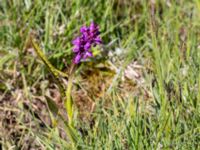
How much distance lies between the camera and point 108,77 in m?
2.46

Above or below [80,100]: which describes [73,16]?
above

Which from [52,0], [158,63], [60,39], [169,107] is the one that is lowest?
[169,107]

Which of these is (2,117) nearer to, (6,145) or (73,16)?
(6,145)

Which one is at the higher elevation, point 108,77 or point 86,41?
point 86,41

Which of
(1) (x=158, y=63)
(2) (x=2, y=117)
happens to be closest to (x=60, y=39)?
(2) (x=2, y=117)

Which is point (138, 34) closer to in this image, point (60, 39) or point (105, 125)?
point (60, 39)

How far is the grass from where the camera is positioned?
5.85 feet

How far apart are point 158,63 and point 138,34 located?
87 centimetres

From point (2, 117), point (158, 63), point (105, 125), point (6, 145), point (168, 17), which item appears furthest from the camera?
point (168, 17)

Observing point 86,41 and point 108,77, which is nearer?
point 86,41

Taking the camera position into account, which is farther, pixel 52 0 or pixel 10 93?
pixel 52 0

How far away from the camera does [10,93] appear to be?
7.64ft

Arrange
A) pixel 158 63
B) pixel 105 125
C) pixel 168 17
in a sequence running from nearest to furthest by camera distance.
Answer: pixel 158 63 → pixel 105 125 → pixel 168 17

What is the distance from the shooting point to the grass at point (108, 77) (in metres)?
1.78
